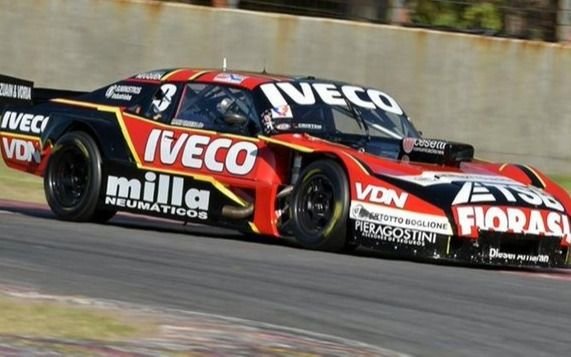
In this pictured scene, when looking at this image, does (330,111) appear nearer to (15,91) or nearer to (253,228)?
(253,228)

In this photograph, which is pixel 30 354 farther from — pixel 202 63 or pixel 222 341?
pixel 202 63

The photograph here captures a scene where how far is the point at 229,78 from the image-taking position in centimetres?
1233

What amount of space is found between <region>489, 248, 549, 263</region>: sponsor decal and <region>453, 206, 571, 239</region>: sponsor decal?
17cm

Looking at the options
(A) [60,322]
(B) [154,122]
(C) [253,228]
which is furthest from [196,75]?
(A) [60,322]

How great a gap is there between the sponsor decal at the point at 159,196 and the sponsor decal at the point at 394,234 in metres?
1.54

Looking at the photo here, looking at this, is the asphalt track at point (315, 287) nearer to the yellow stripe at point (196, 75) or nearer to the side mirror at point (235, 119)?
the side mirror at point (235, 119)

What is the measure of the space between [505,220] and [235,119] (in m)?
2.41

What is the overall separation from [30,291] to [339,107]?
13.6 ft

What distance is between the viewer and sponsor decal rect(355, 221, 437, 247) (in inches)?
417

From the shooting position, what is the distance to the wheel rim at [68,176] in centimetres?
1280

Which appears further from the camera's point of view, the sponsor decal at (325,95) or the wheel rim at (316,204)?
the sponsor decal at (325,95)

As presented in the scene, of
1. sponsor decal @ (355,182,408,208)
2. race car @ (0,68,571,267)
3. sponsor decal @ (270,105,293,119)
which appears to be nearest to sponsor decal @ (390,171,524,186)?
race car @ (0,68,571,267)

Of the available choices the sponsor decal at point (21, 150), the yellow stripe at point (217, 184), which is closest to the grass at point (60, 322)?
the yellow stripe at point (217, 184)

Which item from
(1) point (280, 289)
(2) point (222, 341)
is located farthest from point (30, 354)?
(1) point (280, 289)
